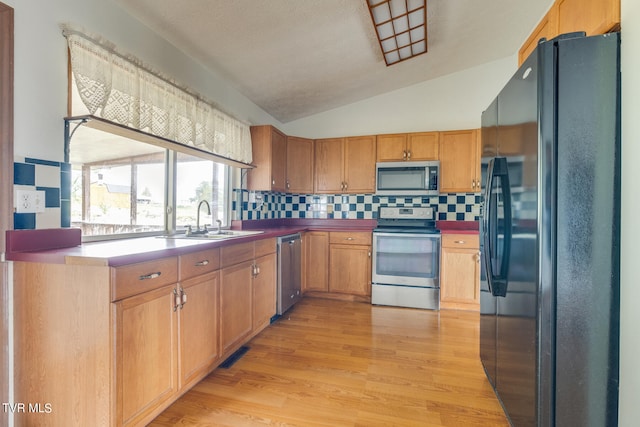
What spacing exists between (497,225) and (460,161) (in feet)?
7.24

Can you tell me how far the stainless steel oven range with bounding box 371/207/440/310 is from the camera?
3.18 metres

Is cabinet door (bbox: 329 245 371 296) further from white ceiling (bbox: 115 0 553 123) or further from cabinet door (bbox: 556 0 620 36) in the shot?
cabinet door (bbox: 556 0 620 36)

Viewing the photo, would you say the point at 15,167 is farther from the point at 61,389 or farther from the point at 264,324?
the point at 264,324

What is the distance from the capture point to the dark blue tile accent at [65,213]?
152cm

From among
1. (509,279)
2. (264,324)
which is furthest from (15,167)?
(509,279)

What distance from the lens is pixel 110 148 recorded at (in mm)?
1907

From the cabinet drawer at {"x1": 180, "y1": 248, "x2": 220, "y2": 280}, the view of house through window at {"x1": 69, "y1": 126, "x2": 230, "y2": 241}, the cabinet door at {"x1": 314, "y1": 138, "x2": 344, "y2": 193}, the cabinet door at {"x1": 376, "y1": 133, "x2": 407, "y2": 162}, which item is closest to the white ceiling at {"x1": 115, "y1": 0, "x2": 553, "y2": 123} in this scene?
the cabinet door at {"x1": 314, "y1": 138, "x2": 344, "y2": 193}

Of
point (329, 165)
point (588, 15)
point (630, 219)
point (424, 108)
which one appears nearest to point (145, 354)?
point (630, 219)

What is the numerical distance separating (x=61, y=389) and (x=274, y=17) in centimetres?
243

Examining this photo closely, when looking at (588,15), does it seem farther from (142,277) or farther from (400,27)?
(142,277)

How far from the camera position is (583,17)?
128cm

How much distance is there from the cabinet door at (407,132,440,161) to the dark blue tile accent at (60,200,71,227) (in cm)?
319

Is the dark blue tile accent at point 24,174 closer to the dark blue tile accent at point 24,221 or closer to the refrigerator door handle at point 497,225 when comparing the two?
the dark blue tile accent at point 24,221

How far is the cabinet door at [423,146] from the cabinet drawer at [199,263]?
2.60 metres
